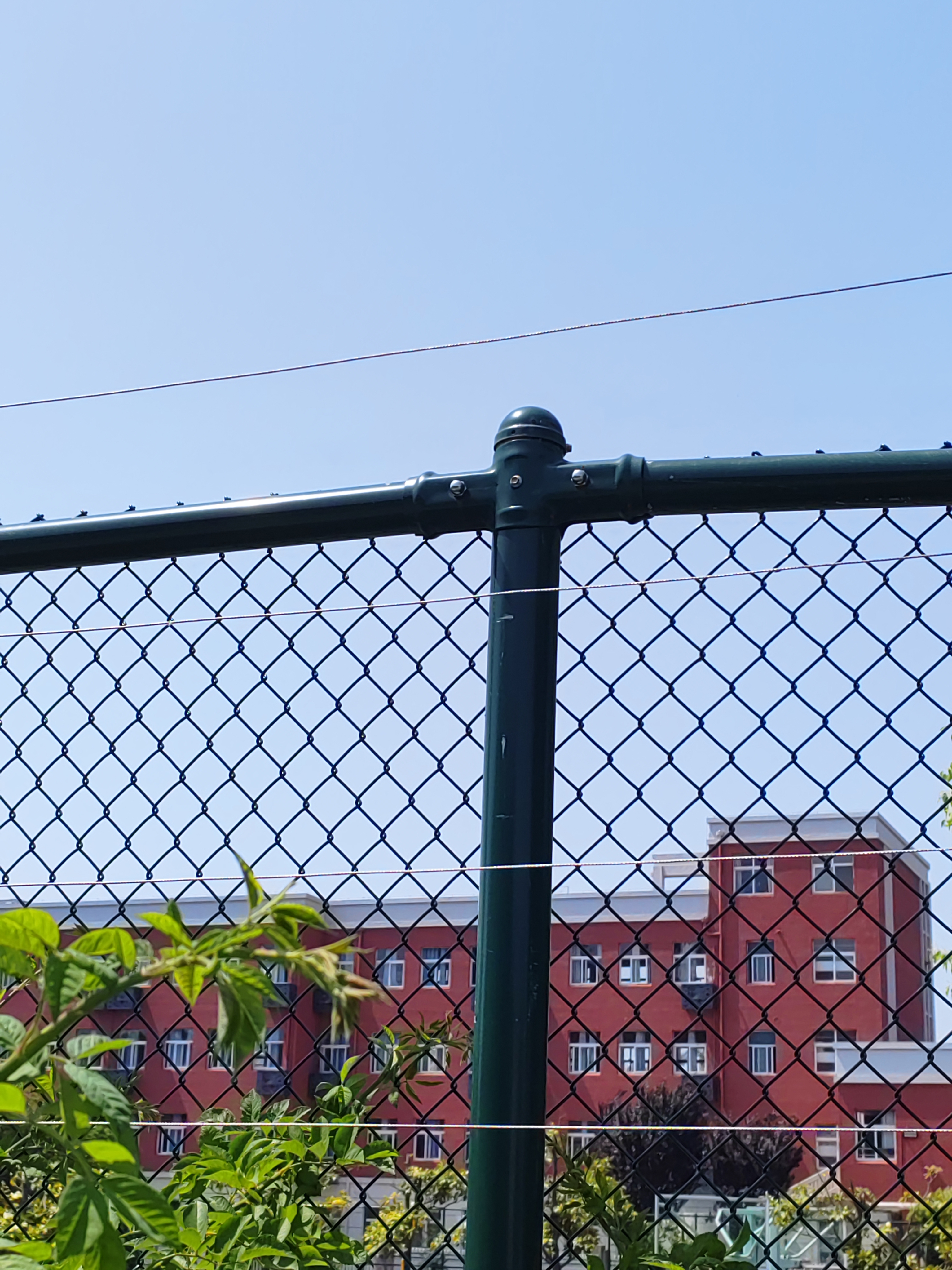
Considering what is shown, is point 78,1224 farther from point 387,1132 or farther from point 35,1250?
point 387,1132

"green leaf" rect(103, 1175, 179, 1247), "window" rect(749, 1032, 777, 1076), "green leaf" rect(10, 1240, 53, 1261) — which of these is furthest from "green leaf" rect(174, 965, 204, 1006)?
"window" rect(749, 1032, 777, 1076)

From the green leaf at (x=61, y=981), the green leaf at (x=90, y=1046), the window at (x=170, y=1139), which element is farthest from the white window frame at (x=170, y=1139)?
the green leaf at (x=61, y=981)

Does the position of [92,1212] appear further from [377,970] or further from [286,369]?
[286,369]

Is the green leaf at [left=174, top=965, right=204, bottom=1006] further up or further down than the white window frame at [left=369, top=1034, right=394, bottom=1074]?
further up

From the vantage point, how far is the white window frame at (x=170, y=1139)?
1.11 meters

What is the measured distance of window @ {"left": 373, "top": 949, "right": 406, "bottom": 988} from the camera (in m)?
1.16

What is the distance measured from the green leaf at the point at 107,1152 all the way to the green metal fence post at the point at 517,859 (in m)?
0.53

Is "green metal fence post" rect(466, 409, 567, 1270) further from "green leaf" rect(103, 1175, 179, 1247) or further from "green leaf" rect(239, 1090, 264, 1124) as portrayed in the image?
"green leaf" rect(103, 1175, 179, 1247)

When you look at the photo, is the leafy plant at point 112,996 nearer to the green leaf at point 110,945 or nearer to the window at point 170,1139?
the green leaf at point 110,945

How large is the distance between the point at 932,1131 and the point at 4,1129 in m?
0.86

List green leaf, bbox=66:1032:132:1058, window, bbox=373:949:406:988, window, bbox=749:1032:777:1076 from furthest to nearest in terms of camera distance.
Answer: window, bbox=749:1032:777:1076 → window, bbox=373:949:406:988 → green leaf, bbox=66:1032:132:1058

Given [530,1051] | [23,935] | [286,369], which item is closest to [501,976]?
[530,1051]

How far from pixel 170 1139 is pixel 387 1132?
0.93 feet

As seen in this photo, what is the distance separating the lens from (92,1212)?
2.09 feet
